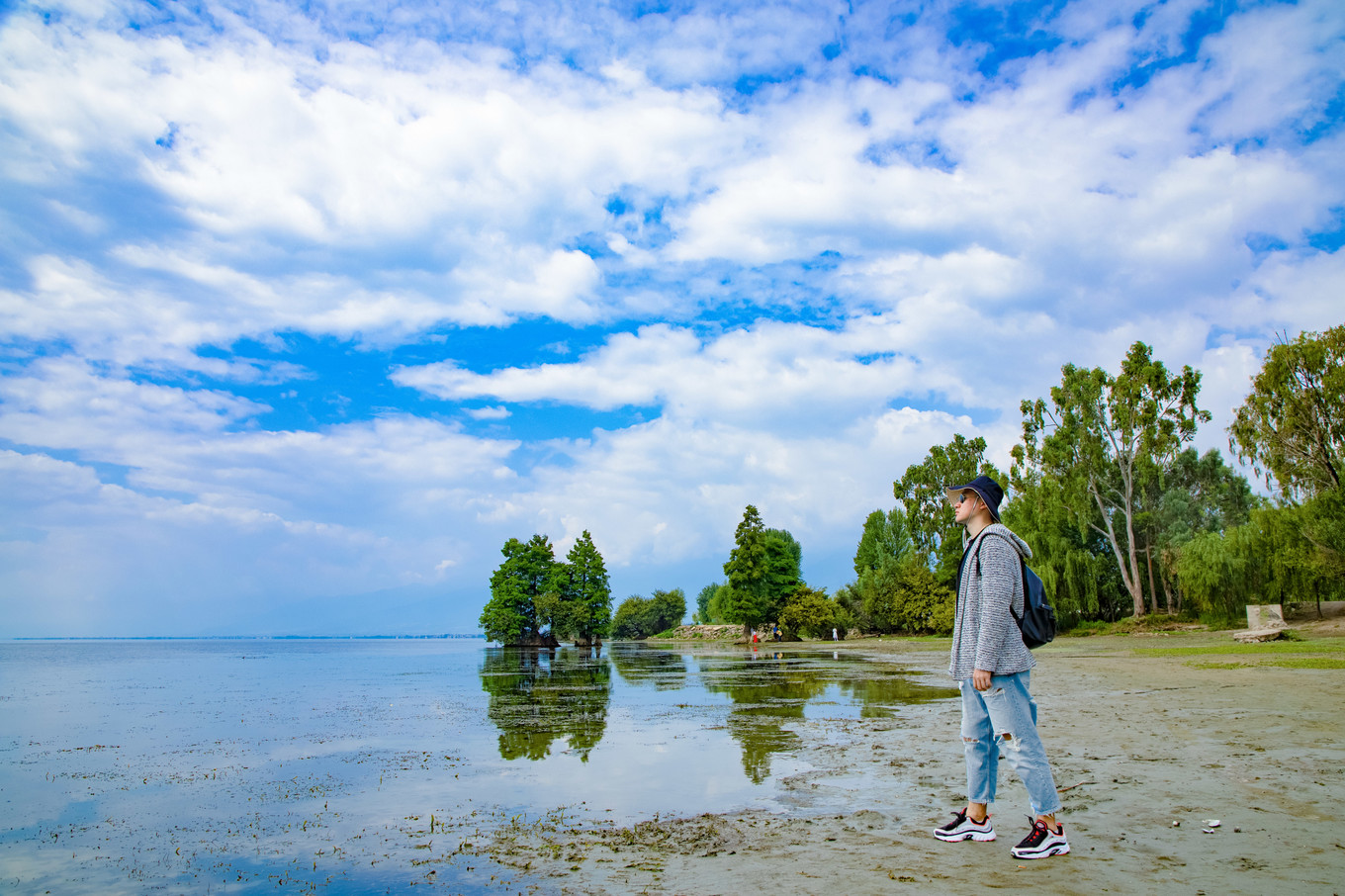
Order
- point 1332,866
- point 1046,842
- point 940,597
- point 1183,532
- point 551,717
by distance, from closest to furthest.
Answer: point 1332,866, point 1046,842, point 551,717, point 1183,532, point 940,597

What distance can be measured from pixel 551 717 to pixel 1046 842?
10794 mm

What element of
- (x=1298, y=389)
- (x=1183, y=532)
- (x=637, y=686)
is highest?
(x=1298, y=389)

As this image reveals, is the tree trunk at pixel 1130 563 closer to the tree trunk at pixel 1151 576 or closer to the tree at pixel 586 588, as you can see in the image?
the tree trunk at pixel 1151 576

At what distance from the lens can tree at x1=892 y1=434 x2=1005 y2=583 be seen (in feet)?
184

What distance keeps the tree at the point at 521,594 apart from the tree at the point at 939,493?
2974 cm

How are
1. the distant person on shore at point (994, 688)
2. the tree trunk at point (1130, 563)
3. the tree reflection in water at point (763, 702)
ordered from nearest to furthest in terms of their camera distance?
the distant person on shore at point (994, 688) → the tree reflection in water at point (763, 702) → the tree trunk at point (1130, 563)

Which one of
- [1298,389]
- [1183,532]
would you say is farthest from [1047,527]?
[1298,389]

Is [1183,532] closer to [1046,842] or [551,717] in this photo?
[551,717]

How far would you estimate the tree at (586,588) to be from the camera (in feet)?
210

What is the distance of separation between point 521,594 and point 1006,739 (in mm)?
60271

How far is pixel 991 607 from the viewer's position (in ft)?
16.3

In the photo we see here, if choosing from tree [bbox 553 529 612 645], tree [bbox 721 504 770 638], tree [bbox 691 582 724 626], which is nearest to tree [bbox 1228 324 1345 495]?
tree [bbox 721 504 770 638]

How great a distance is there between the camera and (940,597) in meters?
51.2

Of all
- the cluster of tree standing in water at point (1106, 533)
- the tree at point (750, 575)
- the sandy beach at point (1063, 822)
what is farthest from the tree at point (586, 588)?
the sandy beach at point (1063, 822)
